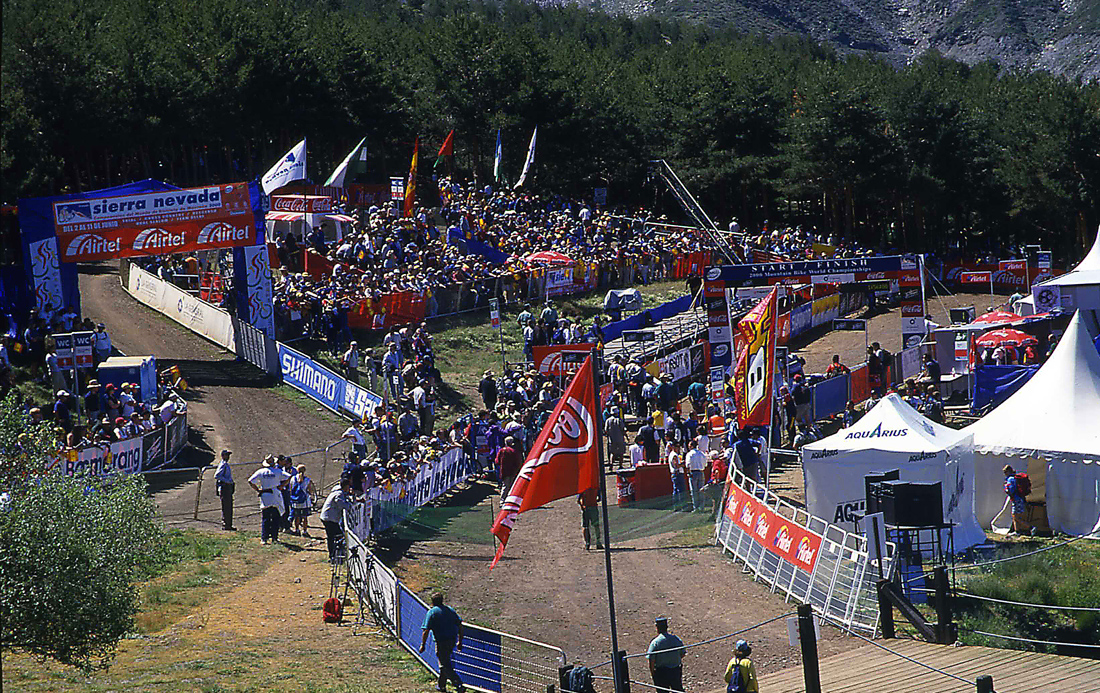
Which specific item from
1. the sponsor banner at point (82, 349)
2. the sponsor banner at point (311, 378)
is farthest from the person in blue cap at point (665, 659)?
the sponsor banner at point (311, 378)

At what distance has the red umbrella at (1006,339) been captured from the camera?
118ft

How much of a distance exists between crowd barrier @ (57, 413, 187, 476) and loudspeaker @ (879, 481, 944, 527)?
1410 centimetres

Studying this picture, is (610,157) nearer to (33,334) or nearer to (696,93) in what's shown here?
(696,93)

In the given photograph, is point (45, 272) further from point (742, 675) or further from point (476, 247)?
point (742, 675)

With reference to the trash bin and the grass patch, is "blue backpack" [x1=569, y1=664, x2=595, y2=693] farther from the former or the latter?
the trash bin

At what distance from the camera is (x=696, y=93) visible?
7181 centimetres

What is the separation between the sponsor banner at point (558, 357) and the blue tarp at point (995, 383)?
10507 millimetres

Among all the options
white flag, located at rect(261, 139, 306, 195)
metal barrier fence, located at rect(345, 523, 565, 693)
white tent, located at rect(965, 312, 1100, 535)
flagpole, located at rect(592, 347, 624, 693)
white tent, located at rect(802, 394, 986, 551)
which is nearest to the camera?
flagpole, located at rect(592, 347, 624, 693)

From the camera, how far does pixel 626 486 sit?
26.8 meters

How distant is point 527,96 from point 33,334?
3872 centimetres

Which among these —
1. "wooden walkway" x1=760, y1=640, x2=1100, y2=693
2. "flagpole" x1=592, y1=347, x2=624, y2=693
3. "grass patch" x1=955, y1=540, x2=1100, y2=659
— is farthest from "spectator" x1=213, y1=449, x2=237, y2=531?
"grass patch" x1=955, y1=540, x2=1100, y2=659

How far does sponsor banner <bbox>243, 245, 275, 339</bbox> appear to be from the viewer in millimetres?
39344

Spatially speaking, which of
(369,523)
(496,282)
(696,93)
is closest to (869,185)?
(696,93)

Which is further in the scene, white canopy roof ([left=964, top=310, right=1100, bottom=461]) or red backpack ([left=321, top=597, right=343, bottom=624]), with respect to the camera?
white canopy roof ([left=964, top=310, right=1100, bottom=461])
